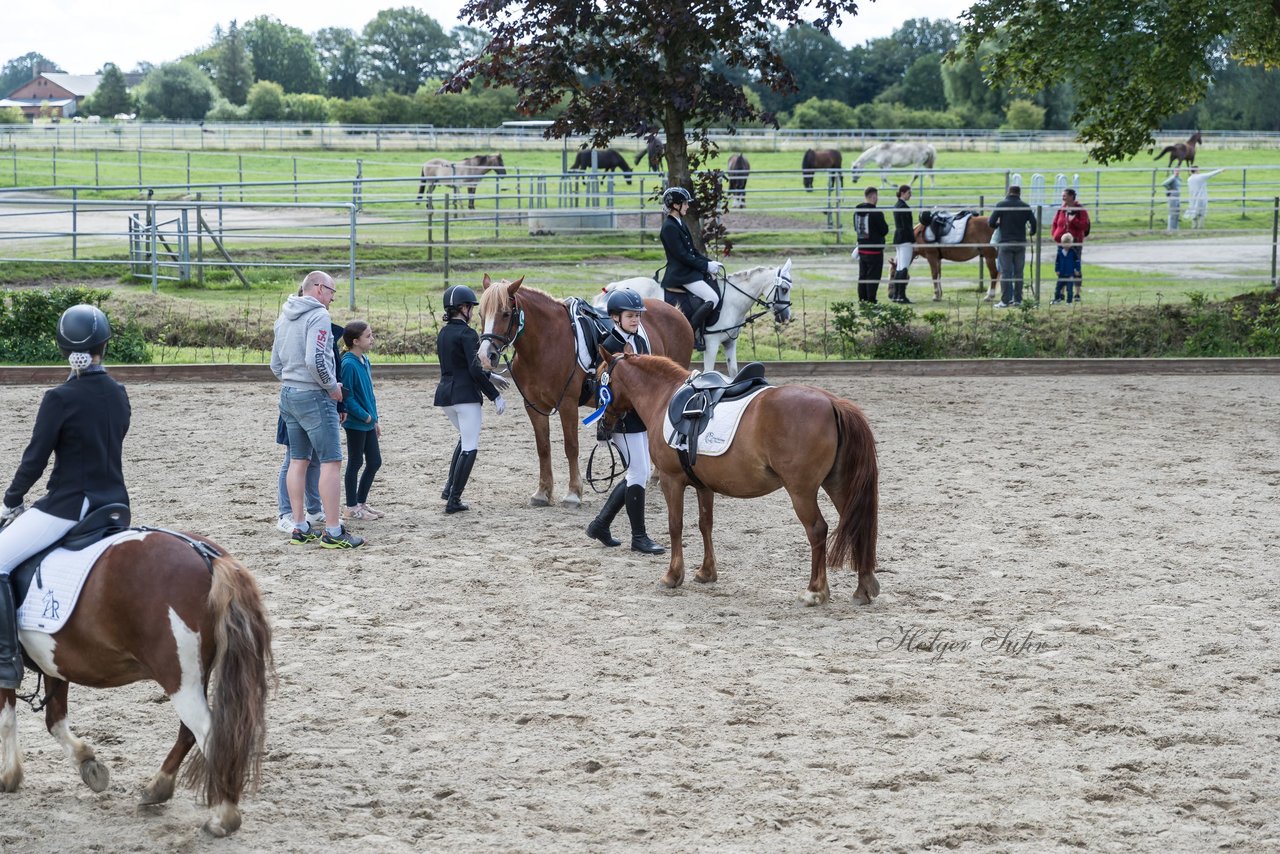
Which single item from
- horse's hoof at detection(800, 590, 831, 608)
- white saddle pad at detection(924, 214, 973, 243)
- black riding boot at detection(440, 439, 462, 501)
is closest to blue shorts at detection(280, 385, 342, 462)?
black riding boot at detection(440, 439, 462, 501)

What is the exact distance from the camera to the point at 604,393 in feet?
25.4

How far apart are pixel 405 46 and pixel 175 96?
119ft

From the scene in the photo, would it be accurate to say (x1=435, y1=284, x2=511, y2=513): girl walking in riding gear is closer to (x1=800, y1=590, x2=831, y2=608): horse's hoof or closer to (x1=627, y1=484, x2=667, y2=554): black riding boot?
(x1=627, y1=484, x2=667, y2=554): black riding boot

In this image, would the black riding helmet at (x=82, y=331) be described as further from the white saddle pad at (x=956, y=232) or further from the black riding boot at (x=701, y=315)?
the white saddle pad at (x=956, y=232)

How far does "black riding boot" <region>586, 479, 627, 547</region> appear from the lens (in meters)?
8.18

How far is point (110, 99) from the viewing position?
245 ft

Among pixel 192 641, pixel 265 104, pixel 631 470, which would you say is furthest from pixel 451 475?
pixel 265 104

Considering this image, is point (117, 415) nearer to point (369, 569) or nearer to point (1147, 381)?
point (369, 569)

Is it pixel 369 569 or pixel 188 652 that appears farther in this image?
pixel 369 569

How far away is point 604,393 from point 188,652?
12.2 ft

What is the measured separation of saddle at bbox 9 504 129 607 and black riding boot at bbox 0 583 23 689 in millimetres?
40

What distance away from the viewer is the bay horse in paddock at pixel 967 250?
18.9 meters

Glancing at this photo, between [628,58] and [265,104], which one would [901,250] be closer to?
[628,58]

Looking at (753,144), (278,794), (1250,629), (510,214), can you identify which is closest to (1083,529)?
(1250,629)
